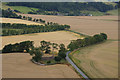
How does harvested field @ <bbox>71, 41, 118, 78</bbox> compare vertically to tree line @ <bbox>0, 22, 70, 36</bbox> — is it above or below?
below

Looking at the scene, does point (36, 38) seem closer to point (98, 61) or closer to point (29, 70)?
point (98, 61)

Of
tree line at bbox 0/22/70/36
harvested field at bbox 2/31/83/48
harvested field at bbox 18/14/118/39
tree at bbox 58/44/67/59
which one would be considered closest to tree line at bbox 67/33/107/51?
tree at bbox 58/44/67/59

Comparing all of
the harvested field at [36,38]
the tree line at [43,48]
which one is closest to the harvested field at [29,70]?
the tree line at [43,48]

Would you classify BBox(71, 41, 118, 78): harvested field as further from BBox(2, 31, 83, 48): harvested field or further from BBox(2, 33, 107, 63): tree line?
BBox(2, 31, 83, 48): harvested field

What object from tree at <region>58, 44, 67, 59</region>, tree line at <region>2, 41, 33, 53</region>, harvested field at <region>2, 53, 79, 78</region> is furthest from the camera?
tree line at <region>2, 41, 33, 53</region>

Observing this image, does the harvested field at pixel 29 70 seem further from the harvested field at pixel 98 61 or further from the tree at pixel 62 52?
the tree at pixel 62 52

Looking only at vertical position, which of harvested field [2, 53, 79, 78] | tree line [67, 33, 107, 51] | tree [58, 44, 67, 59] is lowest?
harvested field [2, 53, 79, 78]

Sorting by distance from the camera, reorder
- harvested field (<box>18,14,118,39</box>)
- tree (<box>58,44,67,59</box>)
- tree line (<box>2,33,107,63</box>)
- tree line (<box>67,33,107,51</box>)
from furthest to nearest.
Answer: harvested field (<box>18,14,118,39</box>), tree line (<box>67,33,107,51</box>), tree (<box>58,44,67,59</box>), tree line (<box>2,33,107,63</box>)

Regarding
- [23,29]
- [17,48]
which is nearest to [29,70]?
[17,48]
